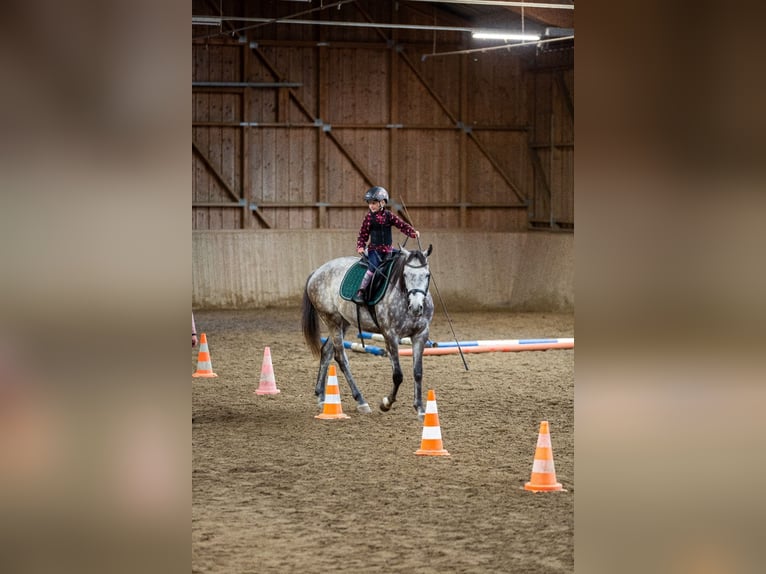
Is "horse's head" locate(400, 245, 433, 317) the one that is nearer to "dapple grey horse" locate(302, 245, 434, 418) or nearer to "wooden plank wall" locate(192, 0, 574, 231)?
"dapple grey horse" locate(302, 245, 434, 418)

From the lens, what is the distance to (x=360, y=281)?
439 inches

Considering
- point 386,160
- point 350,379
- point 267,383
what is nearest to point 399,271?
point 350,379

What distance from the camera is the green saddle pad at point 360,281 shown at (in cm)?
1091

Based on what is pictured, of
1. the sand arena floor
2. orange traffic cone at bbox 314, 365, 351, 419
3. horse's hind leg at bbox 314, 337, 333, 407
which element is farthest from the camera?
horse's hind leg at bbox 314, 337, 333, 407

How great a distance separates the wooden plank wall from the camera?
73.5 ft

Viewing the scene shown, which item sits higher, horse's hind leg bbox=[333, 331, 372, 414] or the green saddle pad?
the green saddle pad

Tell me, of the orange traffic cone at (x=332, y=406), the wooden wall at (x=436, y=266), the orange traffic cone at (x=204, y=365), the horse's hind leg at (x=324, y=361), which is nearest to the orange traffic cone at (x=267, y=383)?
the horse's hind leg at (x=324, y=361)

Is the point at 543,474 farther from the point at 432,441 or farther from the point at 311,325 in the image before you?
the point at 311,325

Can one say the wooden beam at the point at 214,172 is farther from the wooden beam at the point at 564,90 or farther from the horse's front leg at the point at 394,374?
the horse's front leg at the point at 394,374

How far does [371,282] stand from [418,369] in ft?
3.18

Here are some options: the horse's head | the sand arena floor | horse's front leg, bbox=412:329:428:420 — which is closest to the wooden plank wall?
the sand arena floor

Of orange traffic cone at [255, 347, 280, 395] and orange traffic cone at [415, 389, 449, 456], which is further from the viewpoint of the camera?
orange traffic cone at [255, 347, 280, 395]
